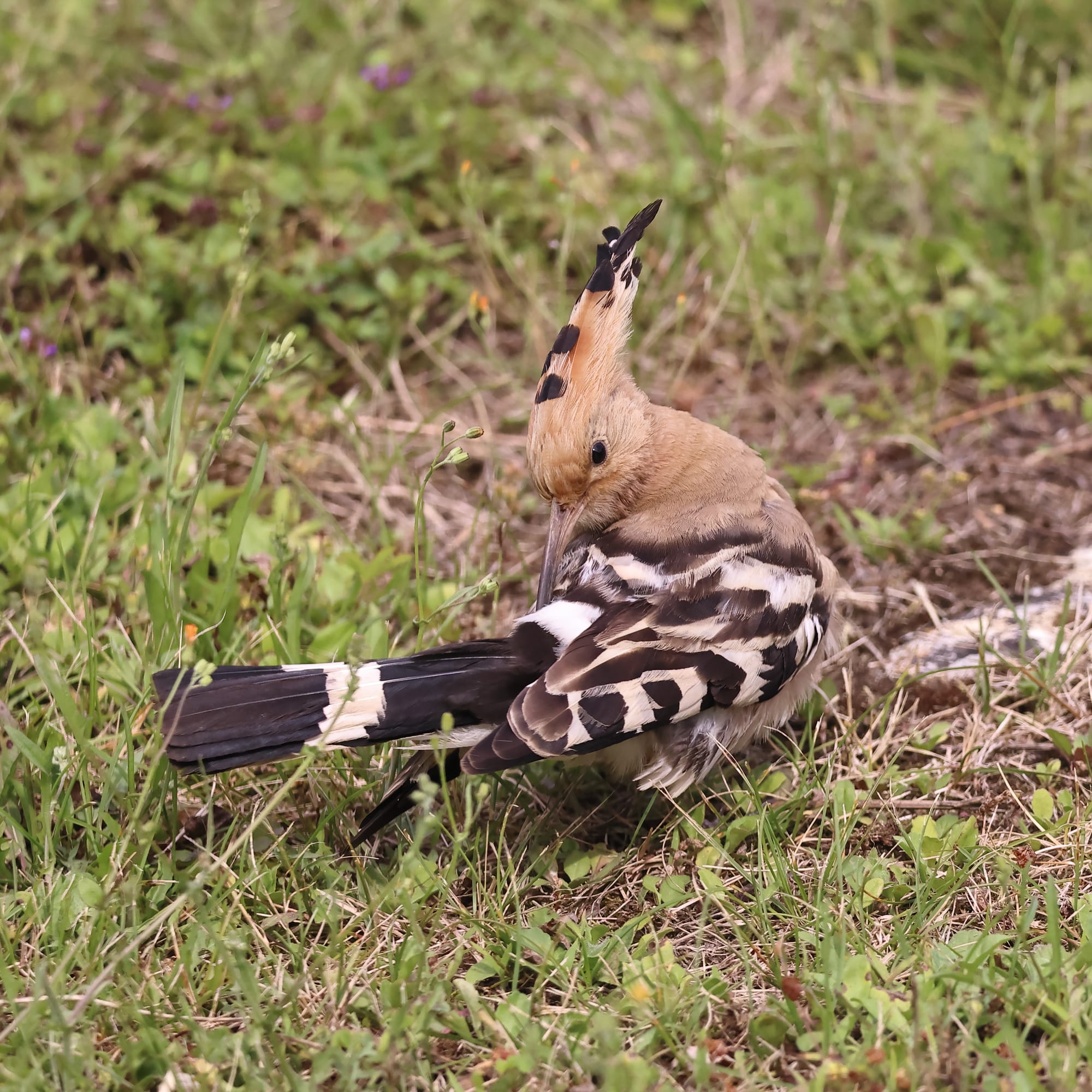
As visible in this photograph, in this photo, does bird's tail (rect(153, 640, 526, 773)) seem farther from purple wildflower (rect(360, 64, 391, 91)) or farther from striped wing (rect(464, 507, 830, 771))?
purple wildflower (rect(360, 64, 391, 91))

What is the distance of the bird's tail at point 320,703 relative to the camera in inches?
102

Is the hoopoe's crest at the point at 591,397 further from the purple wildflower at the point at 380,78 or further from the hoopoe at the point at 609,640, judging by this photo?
the purple wildflower at the point at 380,78

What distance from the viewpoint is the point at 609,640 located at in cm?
287

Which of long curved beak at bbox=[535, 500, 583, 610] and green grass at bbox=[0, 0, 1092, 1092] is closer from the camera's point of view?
green grass at bbox=[0, 0, 1092, 1092]

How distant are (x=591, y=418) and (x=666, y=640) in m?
0.60

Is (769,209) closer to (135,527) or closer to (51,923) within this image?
(135,527)

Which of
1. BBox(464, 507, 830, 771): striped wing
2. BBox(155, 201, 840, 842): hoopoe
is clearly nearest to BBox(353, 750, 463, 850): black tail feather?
BBox(155, 201, 840, 842): hoopoe

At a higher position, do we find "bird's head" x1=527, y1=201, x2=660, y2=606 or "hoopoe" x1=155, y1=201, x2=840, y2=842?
"bird's head" x1=527, y1=201, x2=660, y2=606

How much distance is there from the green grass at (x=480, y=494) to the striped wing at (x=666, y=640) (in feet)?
0.79

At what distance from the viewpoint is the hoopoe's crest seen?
10.3 ft

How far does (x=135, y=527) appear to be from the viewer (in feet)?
11.8

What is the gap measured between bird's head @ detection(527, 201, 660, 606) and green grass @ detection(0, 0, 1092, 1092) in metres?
0.27

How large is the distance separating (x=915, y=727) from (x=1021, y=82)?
3293mm

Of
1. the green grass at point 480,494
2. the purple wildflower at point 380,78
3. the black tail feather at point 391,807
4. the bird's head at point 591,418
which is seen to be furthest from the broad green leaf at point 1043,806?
the purple wildflower at point 380,78
